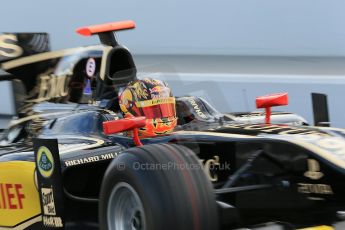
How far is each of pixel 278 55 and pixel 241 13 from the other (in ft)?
2.83

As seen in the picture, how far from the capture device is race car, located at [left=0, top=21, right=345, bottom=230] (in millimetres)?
3100

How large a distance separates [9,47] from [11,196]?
199 cm

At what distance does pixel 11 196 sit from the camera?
4344 mm

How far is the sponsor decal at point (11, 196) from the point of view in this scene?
427 centimetres

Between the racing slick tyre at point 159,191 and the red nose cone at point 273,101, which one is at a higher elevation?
the red nose cone at point 273,101

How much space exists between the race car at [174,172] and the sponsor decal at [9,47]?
0.92 metres

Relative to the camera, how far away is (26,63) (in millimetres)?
6008

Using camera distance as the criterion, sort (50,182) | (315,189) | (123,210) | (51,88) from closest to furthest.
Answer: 1. (123,210)
2. (315,189)
3. (50,182)
4. (51,88)

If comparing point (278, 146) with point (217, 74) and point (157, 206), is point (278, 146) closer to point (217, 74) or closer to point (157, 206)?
point (157, 206)

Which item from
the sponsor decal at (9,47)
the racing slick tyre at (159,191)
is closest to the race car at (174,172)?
the racing slick tyre at (159,191)

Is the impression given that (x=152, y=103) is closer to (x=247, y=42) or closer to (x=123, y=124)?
(x=123, y=124)

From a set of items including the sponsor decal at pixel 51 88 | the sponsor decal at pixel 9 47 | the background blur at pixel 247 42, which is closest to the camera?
the sponsor decal at pixel 9 47

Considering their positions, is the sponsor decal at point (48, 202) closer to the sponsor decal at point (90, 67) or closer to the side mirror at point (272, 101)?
the side mirror at point (272, 101)

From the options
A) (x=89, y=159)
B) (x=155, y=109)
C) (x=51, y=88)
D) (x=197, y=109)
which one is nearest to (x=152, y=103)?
(x=155, y=109)
